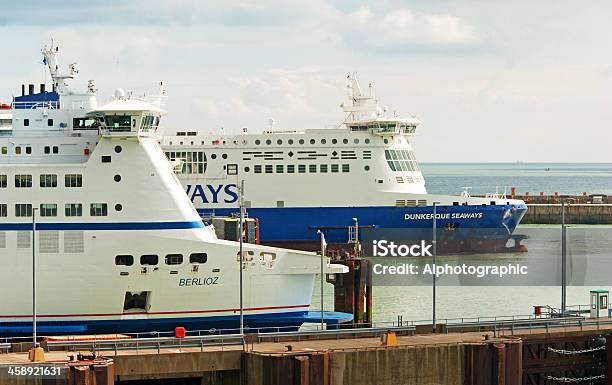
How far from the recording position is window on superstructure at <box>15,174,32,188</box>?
38.7 m

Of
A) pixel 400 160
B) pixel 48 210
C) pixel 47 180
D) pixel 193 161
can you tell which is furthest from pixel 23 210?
→ pixel 400 160

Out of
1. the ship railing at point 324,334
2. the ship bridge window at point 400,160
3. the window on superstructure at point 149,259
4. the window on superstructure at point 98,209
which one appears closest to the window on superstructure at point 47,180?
the window on superstructure at point 98,209

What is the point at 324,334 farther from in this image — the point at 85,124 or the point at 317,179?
the point at 317,179

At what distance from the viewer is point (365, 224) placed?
68500mm

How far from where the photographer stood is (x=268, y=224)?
68.1 metres

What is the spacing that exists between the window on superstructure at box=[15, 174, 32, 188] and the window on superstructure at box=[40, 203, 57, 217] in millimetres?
725

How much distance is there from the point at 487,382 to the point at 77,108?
15.3 m

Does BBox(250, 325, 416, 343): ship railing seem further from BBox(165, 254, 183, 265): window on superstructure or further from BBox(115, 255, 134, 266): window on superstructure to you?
BBox(115, 255, 134, 266): window on superstructure

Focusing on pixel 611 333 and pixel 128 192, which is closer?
pixel 611 333

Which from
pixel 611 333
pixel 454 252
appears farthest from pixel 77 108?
pixel 454 252

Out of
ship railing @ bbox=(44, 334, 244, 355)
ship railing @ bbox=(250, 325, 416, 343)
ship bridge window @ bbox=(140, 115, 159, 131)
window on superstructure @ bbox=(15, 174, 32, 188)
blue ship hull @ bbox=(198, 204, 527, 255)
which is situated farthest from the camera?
blue ship hull @ bbox=(198, 204, 527, 255)

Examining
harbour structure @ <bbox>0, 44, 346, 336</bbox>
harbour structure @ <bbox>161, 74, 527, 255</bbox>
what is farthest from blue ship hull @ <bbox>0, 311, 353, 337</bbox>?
harbour structure @ <bbox>161, 74, 527, 255</bbox>

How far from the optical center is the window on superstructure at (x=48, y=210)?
127ft

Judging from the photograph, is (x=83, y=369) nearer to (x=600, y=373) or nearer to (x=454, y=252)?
(x=600, y=373)
